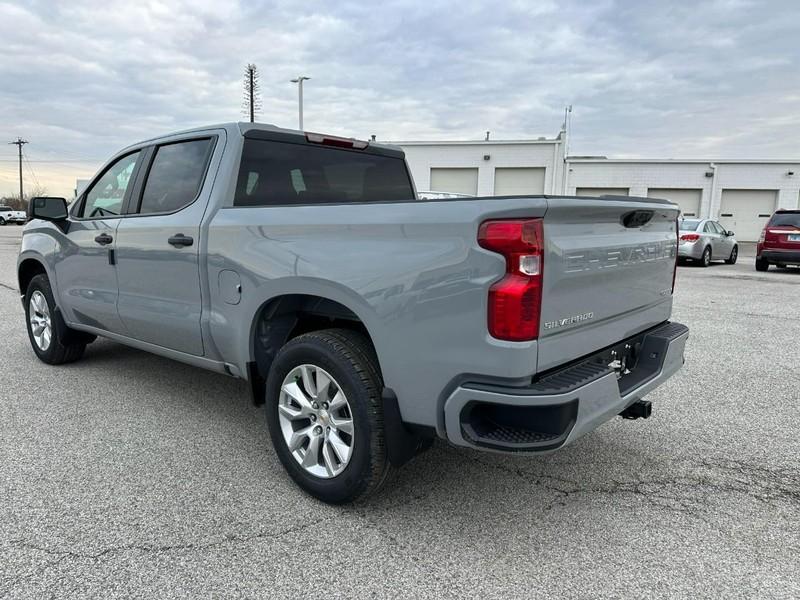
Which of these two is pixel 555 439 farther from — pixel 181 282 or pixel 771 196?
pixel 771 196

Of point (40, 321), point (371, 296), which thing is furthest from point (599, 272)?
point (40, 321)

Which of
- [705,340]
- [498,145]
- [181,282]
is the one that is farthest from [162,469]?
[498,145]

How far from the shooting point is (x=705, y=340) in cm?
682

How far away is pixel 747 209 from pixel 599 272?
37099mm

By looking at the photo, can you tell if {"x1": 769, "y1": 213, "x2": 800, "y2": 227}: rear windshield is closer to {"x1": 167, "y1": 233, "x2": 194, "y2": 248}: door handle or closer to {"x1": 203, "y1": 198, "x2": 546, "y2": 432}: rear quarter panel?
{"x1": 203, "y1": 198, "x2": 546, "y2": 432}: rear quarter panel

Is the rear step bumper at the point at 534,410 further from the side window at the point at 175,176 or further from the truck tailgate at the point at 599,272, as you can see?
the side window at the point at 175,176

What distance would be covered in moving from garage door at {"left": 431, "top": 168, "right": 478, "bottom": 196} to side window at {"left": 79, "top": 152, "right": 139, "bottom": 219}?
3158 centimetres

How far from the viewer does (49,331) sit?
5.35 meters

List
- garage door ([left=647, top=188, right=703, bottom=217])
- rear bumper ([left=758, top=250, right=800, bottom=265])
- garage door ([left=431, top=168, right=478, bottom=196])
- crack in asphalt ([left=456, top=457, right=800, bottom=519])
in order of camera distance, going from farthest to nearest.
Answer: garage door ([left=431, top=168, right=478, bottom=196])
garage door ([left=647, top=188, right=703, bottom=217])
rear bumper ([left=758, top=250, right=800, bottom=265])
crack in asphalt ([left=456, top=457, right=800, bottom=519])

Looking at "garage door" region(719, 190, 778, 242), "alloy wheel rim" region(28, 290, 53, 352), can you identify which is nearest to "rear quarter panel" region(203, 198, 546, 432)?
"alloy wheel rim" region(28, 290, 53, 352)

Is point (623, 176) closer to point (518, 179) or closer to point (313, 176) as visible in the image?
point (518, 179)

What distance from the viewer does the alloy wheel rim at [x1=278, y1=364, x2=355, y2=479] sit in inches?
112

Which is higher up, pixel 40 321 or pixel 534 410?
pixel 534 410

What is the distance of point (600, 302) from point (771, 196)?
37382 mm
